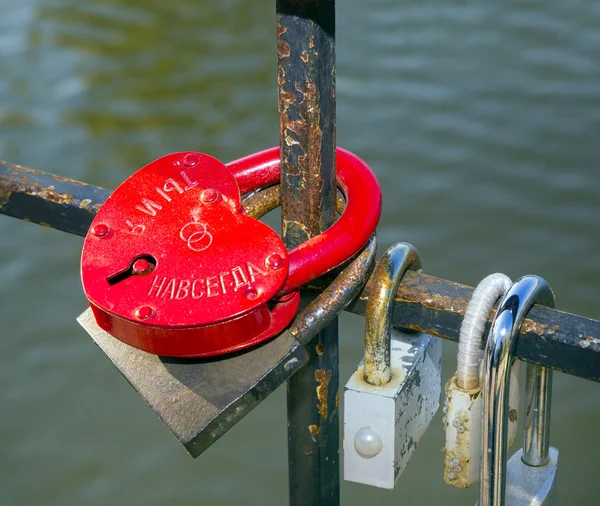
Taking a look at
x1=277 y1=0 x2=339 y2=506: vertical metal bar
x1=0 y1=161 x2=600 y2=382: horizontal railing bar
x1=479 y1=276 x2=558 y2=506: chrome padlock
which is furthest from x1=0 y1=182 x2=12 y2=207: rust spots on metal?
x1=479 y1=276 x2=558 y2=506: chrome padlock

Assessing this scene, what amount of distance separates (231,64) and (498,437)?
3725mm

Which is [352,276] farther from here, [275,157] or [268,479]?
[268,479]

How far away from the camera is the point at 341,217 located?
891 millimetres

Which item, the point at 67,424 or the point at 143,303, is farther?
the point at 67,424

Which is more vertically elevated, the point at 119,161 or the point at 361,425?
the point at 361,425

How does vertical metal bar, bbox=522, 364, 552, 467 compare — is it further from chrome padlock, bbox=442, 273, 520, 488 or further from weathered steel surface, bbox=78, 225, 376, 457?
weathered steel surface, bbox=78, 225, 376, 457

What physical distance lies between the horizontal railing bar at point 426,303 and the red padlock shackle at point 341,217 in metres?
0.06

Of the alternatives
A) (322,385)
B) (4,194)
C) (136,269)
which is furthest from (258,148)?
(136,269)

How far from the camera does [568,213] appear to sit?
3572mm

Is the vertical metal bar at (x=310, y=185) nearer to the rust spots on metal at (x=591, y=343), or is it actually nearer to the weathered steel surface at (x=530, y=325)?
the weathered steel surface at (x=530, y=325)

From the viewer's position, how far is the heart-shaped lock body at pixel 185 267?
2.58 ft

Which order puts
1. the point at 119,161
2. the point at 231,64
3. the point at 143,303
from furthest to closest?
1. the point at 231,64
2. the point at 119,161
3. the point at 143,303

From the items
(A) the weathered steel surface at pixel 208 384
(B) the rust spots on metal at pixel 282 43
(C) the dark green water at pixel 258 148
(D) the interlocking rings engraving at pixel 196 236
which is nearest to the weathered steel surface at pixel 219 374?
(A) the weathered steel surface at pixel 208 384

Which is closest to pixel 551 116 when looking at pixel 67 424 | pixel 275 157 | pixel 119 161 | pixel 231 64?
pixel 231 64
